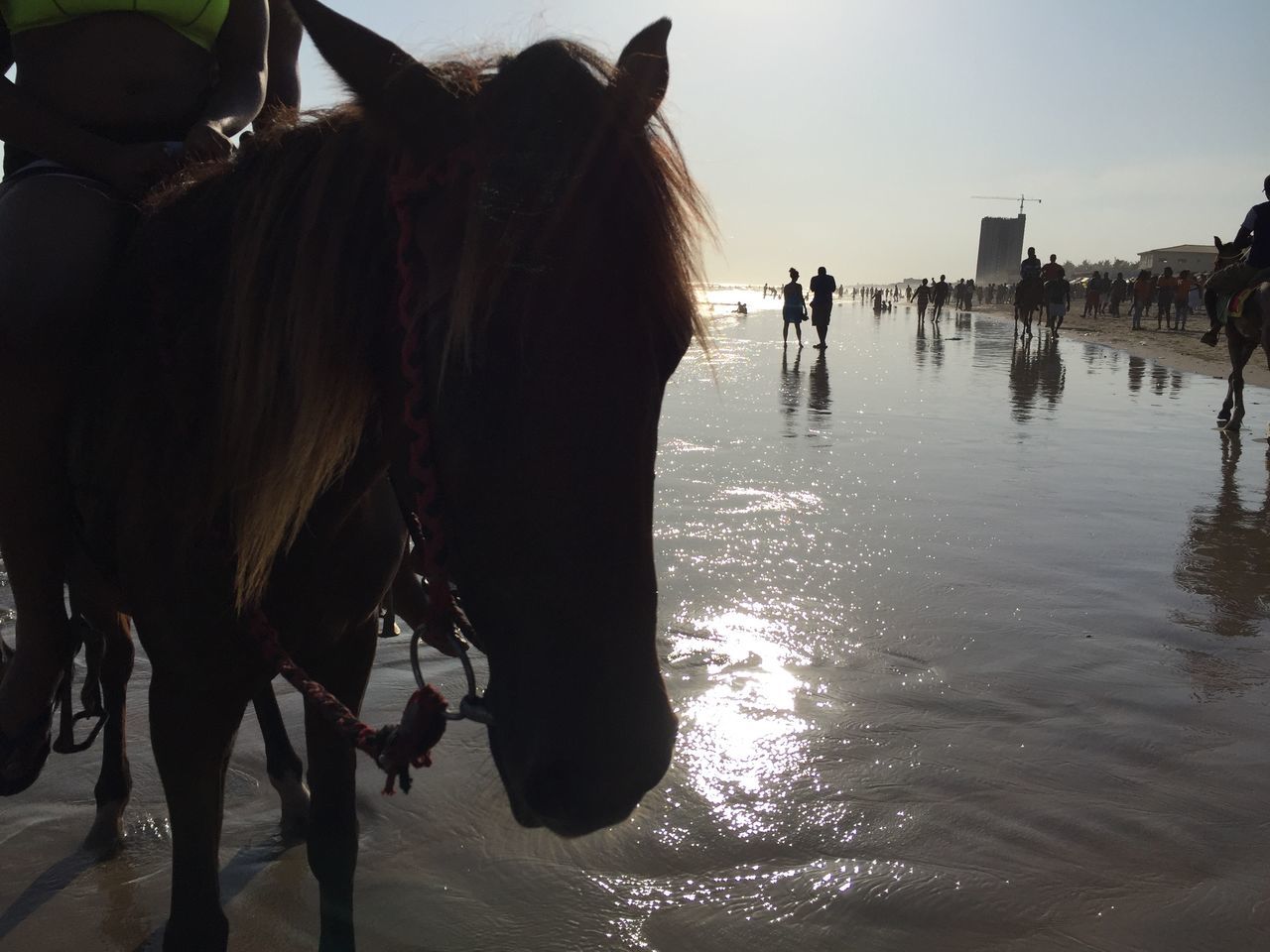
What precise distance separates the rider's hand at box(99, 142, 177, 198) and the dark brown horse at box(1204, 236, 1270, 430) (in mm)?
11886

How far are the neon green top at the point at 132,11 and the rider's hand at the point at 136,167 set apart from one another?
1.05 ft

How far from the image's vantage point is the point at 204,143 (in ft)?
6.70

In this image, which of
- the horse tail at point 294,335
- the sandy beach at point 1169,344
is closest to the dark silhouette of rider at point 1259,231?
the sandy beach at point 1169,344

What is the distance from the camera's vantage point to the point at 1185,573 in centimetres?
545

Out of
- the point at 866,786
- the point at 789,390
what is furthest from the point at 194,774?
the point at 789,390

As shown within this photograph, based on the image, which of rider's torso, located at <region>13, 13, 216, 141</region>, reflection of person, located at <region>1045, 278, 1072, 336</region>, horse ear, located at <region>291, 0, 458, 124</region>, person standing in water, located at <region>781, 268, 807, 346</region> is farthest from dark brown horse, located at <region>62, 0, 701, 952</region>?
reflection of person, located at <region>1045, 278, 1072, 336</region>

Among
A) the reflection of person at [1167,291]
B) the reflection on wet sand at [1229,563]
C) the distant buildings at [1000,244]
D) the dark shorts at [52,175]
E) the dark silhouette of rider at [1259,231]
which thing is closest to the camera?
the dark shorts at [52,175]

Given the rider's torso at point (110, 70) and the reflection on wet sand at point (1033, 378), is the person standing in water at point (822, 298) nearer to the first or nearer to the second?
the reflection on wet sand at point (1033, 378)

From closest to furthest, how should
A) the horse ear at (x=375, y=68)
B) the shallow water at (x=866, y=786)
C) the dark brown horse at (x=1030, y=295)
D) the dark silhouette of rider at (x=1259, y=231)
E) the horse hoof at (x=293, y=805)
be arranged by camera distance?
the horse ear at (x=375, y=68), the shallow water at (x=866, y=786), the horse hoof at (x=293, y=805), the dark silhouette of rider at (x=1259, y=231), the dark brown horse at (x=1030, y=295)

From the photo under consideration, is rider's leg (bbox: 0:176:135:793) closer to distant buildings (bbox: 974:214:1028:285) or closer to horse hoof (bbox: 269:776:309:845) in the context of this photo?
horse hoof (bbox: 269:776:309:845)

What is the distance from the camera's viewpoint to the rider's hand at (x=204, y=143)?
204 cm

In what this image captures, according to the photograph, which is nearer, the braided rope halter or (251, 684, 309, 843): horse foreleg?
the braided rope halter

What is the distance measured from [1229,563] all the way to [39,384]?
6.22m

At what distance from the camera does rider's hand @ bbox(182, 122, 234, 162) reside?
2.04 m
